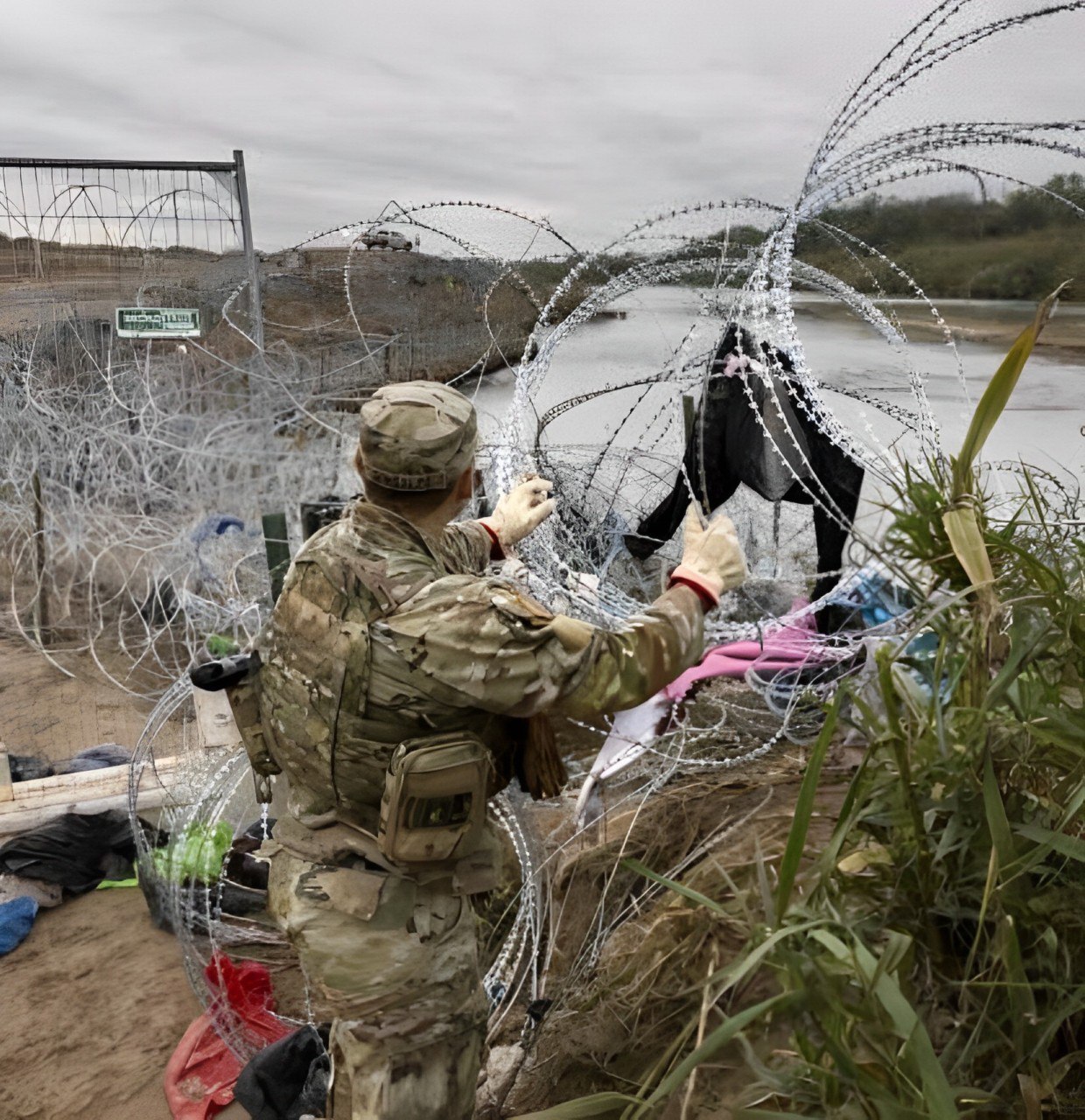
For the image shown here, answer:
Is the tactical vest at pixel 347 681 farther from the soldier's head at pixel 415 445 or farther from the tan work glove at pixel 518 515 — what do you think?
the tan work glove at pixel 518 515

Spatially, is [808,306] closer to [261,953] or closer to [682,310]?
[682,310]

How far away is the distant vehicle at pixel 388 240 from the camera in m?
5.47

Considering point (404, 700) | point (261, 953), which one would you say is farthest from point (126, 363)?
point (404, 700)

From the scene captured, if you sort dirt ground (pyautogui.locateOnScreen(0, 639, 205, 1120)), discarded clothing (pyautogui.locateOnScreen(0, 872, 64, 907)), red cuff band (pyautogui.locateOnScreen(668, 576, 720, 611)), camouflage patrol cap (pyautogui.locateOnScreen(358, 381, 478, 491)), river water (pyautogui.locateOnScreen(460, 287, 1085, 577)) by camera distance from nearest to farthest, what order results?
camouflage patrol cap (pyautogui.locateOnScreen(358, 381, 478, 491)) → red cuff band (pyautogui.locateOnScreen(668, 576, 720, 611)) → dirt ground (pyautogui.locateOnScreen(0, 639, 205, 1120)) → river water (pyautogui.locateOnScreen(460, 287, 1085, 577)) → discarded clothing (pyautogui.locateOnScreen(0, 872, 64, 907))

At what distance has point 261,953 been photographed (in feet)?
13.6

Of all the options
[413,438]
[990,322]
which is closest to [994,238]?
[990,322]

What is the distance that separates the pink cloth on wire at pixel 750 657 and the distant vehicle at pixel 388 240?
291 centimetres

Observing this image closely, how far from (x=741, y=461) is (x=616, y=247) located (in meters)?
1.08

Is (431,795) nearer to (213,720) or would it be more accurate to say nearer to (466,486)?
(466,486)

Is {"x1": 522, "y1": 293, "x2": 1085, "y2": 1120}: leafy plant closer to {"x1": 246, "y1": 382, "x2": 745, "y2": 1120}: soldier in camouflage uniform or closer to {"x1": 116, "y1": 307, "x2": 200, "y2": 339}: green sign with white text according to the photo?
{"x1": 246, "y1": 382, "x2": 745, "y2": 1120}: soldier in camouflage uniform

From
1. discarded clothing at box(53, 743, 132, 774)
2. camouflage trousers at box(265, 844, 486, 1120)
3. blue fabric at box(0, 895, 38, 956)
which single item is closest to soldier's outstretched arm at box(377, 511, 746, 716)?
camouflage trousers at box(265, 844, 486, 1120)

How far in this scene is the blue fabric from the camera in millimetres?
4184

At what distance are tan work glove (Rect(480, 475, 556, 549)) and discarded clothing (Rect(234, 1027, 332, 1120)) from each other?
171cm

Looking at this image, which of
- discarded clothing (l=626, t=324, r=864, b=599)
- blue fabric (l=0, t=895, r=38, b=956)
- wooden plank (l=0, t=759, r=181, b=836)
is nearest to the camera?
blue fabric (l=0, t=895, r=38, b=956)
